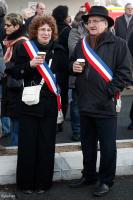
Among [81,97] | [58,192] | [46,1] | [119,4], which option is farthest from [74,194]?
[119,4]

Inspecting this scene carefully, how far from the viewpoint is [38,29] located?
5.04 meters

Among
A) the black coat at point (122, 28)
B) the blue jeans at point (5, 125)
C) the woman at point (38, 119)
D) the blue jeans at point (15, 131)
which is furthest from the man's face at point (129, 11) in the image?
the woman at point (38, 119)

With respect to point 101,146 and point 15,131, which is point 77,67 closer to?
point 101,146

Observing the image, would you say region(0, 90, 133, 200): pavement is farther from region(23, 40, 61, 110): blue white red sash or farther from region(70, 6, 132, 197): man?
region(23, 40, 61, 110): blue white red sash

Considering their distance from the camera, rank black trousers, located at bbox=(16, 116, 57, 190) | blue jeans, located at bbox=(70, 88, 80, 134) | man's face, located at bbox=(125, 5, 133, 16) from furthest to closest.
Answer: man's face, located at bbox=(125, 5, 133, 16), blue jeans, located at bbox=(70, 88, 80, 134), black trousers, located at bbox=(16, 116, 57, 190)

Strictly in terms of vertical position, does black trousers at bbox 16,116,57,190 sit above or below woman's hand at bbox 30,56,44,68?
below

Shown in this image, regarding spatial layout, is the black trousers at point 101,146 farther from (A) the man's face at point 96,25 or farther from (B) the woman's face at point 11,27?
(B) the woman's face at point 11,27

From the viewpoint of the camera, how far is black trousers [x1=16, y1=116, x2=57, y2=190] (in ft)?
16.8

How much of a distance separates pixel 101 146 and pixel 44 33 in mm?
1326

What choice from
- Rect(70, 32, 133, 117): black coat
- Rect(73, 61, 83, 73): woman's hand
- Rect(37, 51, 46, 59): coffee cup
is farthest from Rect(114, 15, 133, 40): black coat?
Rect(37, 51, 46, 59): coffee cup

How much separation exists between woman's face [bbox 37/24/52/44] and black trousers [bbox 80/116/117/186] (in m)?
0.91

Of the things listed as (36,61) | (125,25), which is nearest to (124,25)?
(125,25)

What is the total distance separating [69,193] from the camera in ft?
17.1

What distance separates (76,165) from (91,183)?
34cm
